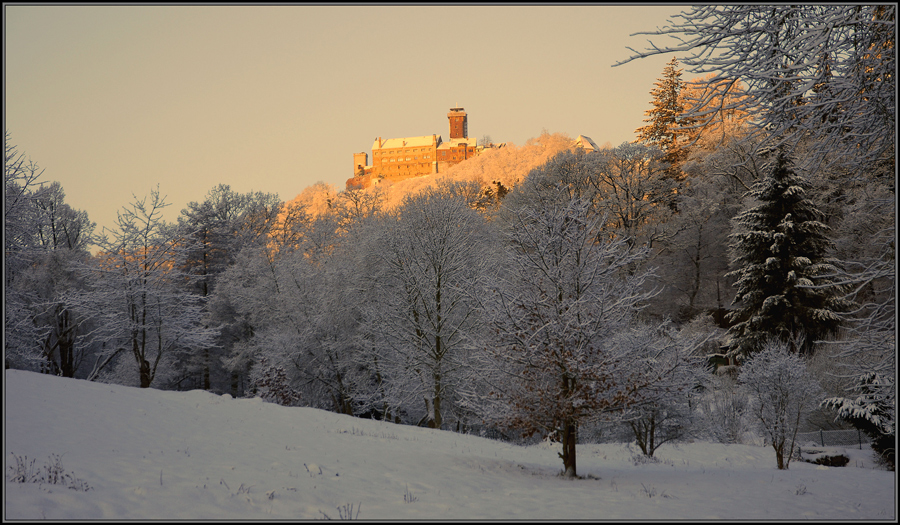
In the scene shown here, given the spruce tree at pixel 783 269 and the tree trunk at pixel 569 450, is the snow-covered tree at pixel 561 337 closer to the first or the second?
the tree trunk at pixel 569 450

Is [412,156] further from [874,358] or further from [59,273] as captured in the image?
[874,358]

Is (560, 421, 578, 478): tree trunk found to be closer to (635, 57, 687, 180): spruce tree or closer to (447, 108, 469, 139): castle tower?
(635, 57, 687, 180): spruce tree

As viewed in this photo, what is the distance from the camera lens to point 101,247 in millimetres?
23906

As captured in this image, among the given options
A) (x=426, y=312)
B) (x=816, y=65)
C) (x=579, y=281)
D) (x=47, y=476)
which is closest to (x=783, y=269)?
(x=426, y=312)

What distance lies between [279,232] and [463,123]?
11752 cm

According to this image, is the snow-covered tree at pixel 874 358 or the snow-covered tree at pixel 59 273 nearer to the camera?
the snow-covered tree at pixel 874 358

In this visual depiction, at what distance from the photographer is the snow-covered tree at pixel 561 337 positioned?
9797mm

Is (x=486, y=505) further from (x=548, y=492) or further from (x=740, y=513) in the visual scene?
(x=740, y=513)

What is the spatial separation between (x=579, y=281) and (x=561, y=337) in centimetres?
152

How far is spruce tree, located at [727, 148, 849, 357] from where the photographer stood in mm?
24047

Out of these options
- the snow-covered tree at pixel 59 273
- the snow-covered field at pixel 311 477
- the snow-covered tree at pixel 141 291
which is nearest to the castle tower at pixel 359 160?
the snow-covered tree at pixel 59 273

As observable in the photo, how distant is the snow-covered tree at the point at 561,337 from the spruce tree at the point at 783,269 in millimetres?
17004

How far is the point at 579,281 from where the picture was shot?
35.2 feet

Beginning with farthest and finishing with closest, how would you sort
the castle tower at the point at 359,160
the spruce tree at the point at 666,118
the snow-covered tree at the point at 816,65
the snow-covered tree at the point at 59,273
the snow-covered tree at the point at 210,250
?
the castle tower at the point at 359,160, the spruce tree at the point at 666,118, the snow-covered tree at the point at 210,250, the snow-covered tree at the point at 59,273, the snow-covered tree at the point at 816,65
